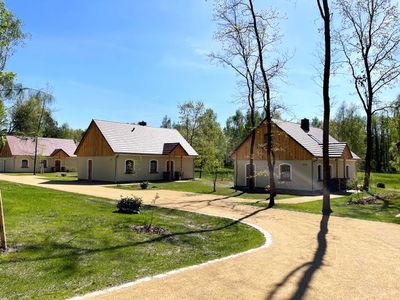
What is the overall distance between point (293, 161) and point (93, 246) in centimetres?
2132

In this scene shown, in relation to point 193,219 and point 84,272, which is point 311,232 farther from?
→ point 84,272

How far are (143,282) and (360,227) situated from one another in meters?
8.40

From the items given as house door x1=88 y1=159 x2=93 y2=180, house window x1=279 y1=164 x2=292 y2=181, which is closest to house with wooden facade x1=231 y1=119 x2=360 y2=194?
house window x1=279 y1=164 x2=292 y2=181

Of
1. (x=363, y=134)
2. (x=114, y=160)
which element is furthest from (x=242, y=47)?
(x=363, y=134)

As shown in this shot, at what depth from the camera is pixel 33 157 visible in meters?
51.5

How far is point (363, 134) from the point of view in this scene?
64.1 metres

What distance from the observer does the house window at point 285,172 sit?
90.1 ft

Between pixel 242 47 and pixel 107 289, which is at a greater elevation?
pixel 242 47

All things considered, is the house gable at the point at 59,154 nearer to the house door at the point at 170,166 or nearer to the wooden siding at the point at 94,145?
the wooden siding at the point at 94,145

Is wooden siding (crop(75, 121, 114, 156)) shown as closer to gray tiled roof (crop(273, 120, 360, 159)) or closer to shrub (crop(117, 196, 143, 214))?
gray tiled roof (crop(273, 120, 360, 159))

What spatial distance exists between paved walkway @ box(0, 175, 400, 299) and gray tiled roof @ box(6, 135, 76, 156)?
45692 mm

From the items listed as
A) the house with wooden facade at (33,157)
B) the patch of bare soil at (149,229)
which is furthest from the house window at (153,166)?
the patch of bare soil at (149,229)

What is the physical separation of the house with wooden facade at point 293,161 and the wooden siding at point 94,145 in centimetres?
1184

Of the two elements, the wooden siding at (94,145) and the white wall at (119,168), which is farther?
the wooden siding at (94,145)
